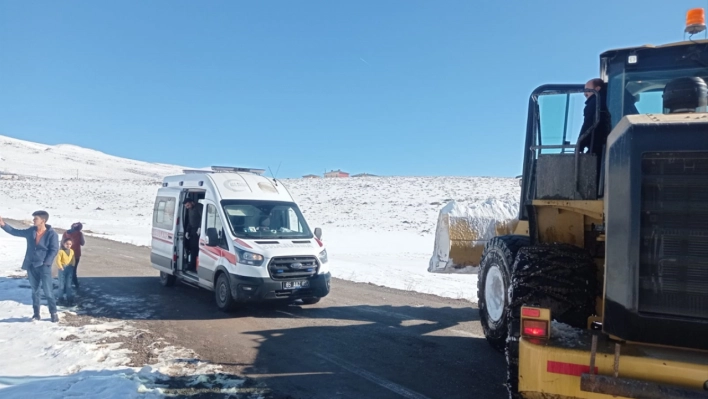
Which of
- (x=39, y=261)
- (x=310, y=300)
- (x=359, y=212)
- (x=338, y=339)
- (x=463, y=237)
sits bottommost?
(x=338, y=339)

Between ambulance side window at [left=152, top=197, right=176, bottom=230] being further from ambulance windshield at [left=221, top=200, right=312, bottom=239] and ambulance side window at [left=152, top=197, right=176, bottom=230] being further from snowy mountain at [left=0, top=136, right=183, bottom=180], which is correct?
snowy mountain at [left=0, top=136, right=183, bottom=180]

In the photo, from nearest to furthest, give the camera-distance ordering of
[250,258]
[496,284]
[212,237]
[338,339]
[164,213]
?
[496,284]
[338,339]
[250,258]
[212,237]
[164,213]

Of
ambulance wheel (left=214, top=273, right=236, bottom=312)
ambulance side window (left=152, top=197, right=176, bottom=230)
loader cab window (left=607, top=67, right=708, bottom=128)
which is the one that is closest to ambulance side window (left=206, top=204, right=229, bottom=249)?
ambulance wheel (left=214, top=273, right=236, bottom=312)

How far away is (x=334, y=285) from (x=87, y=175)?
89.7 m

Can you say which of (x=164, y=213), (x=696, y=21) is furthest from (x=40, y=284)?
(x=696, y=21)

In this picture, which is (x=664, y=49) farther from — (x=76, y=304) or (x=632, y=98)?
(x=76, y=304)

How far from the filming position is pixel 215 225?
10211 millimetres

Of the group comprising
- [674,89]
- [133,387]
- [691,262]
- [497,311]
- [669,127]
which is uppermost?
[674,89]

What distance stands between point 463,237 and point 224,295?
4332mm

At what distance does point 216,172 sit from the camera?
1120cm

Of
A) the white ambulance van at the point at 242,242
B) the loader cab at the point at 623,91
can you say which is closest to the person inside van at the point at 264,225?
the white ambulance van at the point at 242,242

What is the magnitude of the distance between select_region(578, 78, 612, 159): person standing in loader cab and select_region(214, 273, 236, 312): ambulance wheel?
21.2 feet

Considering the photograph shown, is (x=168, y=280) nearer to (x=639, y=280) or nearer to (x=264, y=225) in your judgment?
(x=264, y=225)

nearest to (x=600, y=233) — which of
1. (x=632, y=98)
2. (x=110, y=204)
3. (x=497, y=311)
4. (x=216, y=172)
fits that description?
(x=632, y=98)
